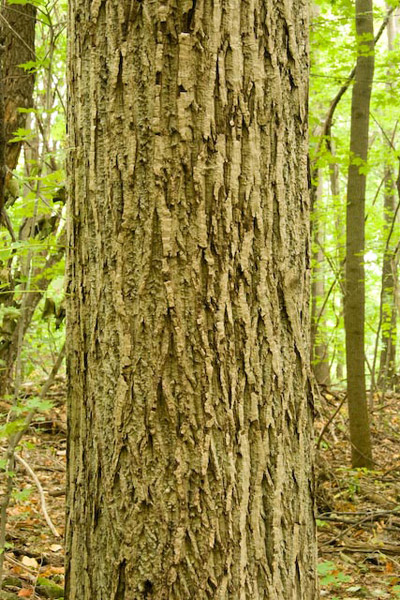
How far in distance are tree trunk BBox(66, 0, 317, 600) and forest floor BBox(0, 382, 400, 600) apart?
1.30 m

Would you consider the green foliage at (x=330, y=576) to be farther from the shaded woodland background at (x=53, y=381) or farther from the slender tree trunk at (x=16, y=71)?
the slender tree trunk at (x=16, y=71)

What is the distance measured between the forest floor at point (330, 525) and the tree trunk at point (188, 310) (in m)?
1.30

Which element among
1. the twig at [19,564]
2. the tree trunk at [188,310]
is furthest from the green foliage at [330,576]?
the tree trunk at [188,310]

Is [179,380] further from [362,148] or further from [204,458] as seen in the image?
[362,148]

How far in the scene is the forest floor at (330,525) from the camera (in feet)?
11.4

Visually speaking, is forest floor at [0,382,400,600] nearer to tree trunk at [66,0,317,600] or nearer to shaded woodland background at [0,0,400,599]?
shaded woodland background at [0,0,400,599]

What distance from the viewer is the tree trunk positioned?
1.54 m

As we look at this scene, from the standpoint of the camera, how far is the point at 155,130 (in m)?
1.56

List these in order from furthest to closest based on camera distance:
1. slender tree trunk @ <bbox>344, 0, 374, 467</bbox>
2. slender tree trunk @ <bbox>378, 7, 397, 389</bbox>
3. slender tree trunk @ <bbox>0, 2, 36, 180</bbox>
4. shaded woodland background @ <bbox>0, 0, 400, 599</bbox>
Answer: slender tree trunk @ <bbox>378, 7, 397, 389</bbox>
slender tree trunk @ <bbox>344, 0, 374, 467</bbox>
slender tree trunk @ <bbox>0, 2, 36, 180</bbox>
shaded woodland background @ <bbox>0, 0, 400, 599</bbox>

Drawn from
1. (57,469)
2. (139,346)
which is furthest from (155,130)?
(57,469)

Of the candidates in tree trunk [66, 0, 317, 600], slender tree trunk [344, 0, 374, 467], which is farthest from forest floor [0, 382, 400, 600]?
tree trunk [66, 0, 317, 600]

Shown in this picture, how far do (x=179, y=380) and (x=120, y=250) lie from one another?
377mm

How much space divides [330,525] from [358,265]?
266cm

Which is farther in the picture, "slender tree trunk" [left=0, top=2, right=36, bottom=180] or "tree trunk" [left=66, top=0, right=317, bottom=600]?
"slender tree trunk" [left=0, top=2, right=36, bottom=180]
